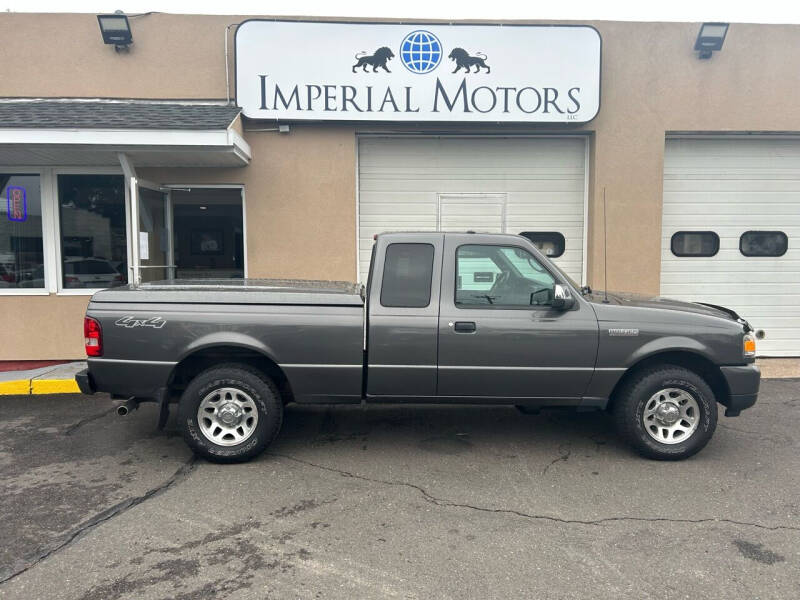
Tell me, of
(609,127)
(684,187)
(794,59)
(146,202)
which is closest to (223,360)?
(146,202)

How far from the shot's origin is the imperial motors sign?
27.3ft

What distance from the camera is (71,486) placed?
173 inches

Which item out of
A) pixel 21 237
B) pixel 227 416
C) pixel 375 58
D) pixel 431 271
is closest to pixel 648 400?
pixel 431 271

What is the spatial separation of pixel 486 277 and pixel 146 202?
5.48m

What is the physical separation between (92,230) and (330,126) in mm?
3858

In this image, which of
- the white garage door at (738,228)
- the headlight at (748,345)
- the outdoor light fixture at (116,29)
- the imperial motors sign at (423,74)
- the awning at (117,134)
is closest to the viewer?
the headlight at (748,345)

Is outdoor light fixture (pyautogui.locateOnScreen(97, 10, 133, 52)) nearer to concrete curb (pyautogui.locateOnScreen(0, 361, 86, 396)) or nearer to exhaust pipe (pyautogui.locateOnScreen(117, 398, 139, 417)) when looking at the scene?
concrete curb (pyautogui.locateOnScreen(0, 361, 86, 396))

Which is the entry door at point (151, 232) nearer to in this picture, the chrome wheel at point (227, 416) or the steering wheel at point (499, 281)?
the chrome wheel at point (227, 416)

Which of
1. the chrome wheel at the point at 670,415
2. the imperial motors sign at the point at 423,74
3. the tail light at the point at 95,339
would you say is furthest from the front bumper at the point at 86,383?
the imperial motors sign at the point at 423,74

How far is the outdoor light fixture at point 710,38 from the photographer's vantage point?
8.43m

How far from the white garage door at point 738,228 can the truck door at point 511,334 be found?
5.08m

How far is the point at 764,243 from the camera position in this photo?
9.16m

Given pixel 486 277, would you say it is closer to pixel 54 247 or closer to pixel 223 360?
pixel 223 360

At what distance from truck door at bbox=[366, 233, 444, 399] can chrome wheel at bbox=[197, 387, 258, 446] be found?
A: 102 cm
